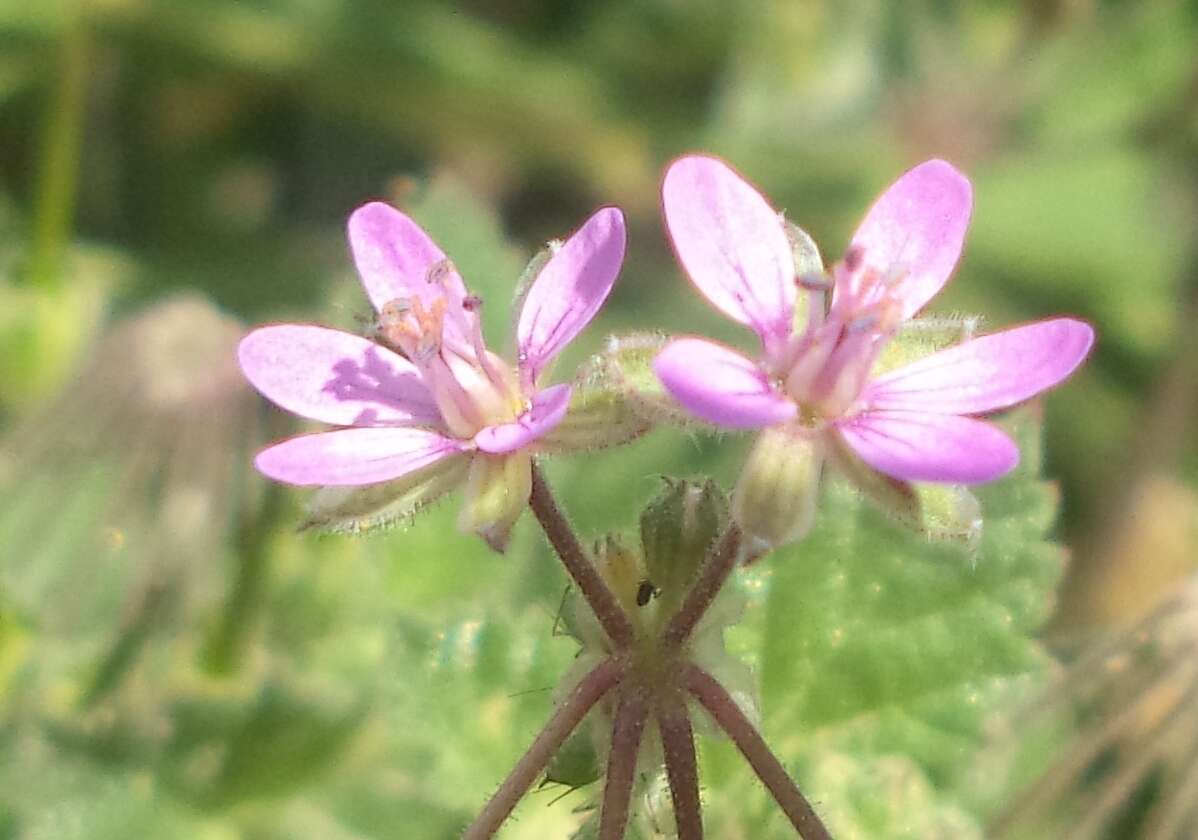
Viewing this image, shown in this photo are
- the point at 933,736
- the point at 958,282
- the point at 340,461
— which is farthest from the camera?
the point at 958,282

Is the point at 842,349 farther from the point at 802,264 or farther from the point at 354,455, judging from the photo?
the point at 354,455

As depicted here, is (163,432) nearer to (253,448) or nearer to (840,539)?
(253,448)

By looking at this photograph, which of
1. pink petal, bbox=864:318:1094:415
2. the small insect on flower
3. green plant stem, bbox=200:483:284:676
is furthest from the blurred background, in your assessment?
pink petal, bbox=864:318:1094:415

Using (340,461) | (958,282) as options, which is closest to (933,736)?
(340,461)

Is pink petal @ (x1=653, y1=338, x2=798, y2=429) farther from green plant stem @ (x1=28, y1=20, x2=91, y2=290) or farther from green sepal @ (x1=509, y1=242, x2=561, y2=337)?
green plant stem @ (x1=28, y1=20, x2=91, y2=290)

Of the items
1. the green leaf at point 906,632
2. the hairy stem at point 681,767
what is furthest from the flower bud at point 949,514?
the green leaf at point 906,632

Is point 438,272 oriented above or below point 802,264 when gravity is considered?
above

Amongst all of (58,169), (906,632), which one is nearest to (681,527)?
(906,632)
